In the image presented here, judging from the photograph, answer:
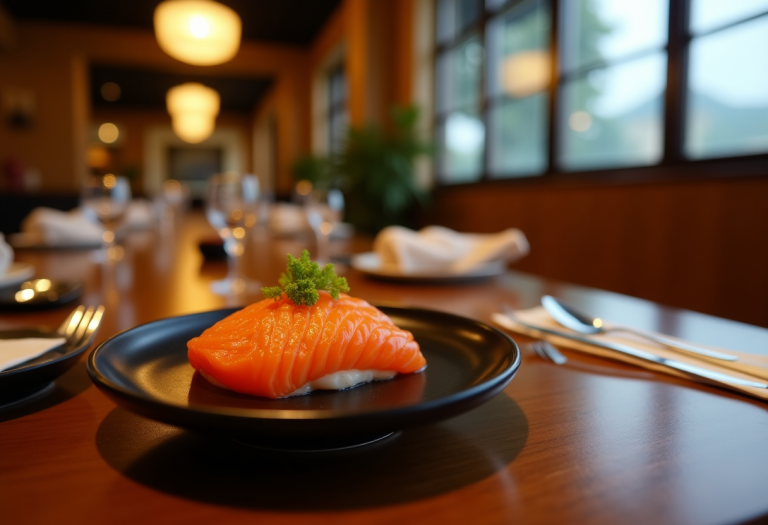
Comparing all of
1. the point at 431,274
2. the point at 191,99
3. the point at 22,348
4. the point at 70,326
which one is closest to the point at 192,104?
the point at 191,99

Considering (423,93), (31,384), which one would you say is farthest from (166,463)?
(423,93)

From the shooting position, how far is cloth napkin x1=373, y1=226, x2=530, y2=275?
128 cm

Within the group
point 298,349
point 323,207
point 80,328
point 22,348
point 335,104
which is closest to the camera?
point 298,349

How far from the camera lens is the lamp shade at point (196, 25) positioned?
3480mm

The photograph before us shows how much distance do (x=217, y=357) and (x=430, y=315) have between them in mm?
280

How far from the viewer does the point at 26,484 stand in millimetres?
346

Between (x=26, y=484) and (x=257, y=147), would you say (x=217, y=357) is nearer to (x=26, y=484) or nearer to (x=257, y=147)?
(x=26, y=484)

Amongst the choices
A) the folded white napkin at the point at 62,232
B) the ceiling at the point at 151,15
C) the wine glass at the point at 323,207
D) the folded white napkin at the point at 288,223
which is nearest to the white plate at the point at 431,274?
the wine glass at the point at 323,207

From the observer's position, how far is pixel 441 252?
1.33 metres

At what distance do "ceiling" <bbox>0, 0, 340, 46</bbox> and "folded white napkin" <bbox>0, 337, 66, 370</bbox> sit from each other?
25.6 ft

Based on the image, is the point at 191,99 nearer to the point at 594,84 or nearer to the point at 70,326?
the point at 594,84

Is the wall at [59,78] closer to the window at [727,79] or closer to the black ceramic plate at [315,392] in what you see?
the window at [727,79]

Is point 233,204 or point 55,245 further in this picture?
point 55,245

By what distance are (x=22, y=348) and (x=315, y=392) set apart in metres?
0.31
